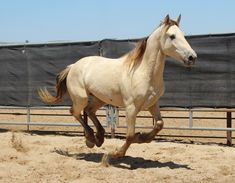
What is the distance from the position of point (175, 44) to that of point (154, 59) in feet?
1.39

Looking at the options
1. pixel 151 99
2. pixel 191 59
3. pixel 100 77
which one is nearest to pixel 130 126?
pixel 151 99

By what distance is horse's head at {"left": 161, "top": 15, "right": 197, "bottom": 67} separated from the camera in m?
6.18

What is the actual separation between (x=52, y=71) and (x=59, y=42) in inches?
24.5

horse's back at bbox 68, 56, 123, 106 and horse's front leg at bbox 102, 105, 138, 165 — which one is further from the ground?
horse's back at bbox 68, 56, 123, 106

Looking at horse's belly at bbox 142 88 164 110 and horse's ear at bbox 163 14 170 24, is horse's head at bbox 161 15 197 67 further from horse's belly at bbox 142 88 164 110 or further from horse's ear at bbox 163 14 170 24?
horse's belly at bbox 142 88 164 110

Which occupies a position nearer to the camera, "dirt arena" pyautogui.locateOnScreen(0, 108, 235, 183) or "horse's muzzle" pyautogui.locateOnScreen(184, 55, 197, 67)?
"dirt arena" pyautogui.locateOnScreen(0, 108, 235, 183)

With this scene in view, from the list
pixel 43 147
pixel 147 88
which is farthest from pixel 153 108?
pixel 43 147

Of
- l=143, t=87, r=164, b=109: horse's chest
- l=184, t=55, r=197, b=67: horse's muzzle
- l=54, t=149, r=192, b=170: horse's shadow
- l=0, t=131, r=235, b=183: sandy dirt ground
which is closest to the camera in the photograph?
l=0, t=131, r=235, b=183: sandy dirt ground

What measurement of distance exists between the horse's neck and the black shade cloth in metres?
2.00

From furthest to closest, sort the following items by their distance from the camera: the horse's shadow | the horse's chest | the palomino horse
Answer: the horse's shadow, the horse's chest, the palomino horse

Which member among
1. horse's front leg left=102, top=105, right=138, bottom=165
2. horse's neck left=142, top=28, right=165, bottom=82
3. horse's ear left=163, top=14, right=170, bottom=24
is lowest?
horse's front leg left=102, top=105, right=138, bottom=165

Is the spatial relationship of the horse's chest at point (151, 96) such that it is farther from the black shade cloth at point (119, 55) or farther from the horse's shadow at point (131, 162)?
the black shade cloth at point (119, 55)

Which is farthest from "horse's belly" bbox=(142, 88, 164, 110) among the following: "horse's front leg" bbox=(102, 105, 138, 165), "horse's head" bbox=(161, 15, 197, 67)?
"horse's head" bbox=(161, 15, 197, 67)

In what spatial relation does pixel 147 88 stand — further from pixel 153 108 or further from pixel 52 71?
pixel 52 71
